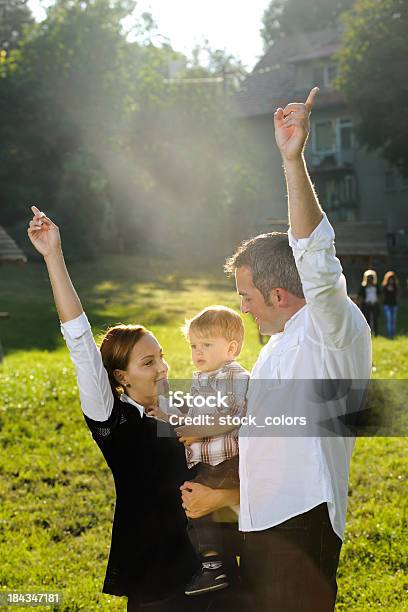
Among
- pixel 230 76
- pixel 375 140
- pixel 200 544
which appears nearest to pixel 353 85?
pixel 375 140

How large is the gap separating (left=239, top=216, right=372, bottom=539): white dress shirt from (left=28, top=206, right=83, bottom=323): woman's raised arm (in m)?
0.80

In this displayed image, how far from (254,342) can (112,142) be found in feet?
109

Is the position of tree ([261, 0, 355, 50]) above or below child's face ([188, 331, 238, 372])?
above

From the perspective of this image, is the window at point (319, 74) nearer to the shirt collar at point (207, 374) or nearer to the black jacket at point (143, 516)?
the shirt collar at point (207, 374)

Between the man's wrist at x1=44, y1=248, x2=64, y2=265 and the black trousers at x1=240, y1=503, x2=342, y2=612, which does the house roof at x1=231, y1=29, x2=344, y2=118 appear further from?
the black trousers at x1=240, y1=503, x2=342, y2=612

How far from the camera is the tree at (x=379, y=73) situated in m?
37.5

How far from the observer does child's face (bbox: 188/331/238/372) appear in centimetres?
400

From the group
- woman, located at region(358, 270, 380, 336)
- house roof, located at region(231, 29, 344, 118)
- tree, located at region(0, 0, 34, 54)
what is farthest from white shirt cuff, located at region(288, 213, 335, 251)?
tree, located at region(0, 0, 34, 54)

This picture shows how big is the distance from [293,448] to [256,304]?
560mm

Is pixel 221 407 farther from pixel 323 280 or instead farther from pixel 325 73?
pixel 325 73

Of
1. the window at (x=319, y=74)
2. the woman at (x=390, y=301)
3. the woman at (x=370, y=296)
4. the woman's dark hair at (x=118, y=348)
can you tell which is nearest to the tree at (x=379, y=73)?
the window at (x=319, y=74)

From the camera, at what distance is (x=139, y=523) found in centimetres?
363

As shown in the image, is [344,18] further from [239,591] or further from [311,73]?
[239,591]

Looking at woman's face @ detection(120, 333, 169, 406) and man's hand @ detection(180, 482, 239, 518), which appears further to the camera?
woman's face @ detection(120, 333, 169, 406)
